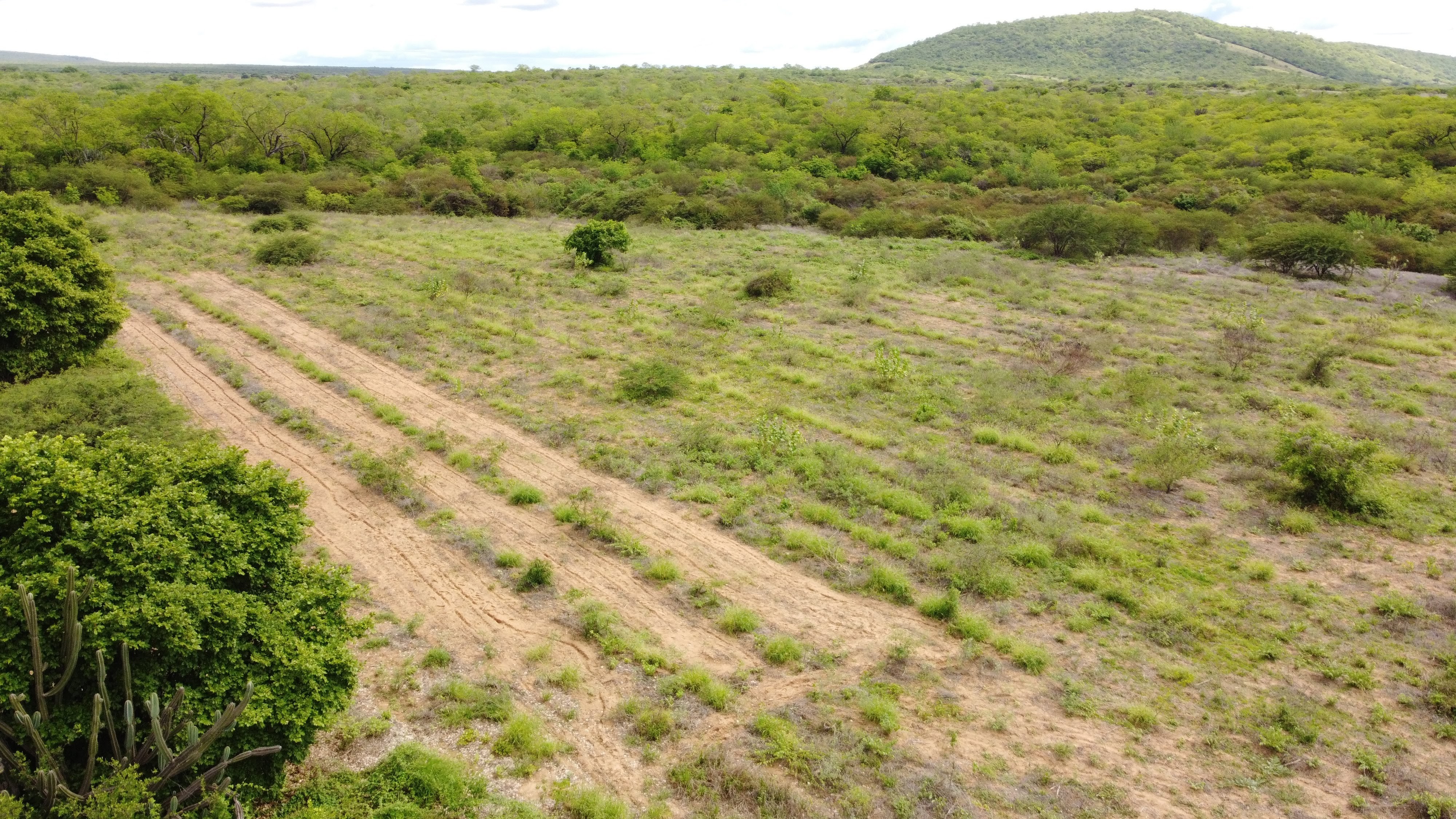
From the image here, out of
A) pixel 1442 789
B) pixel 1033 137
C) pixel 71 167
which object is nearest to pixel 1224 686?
pixel 1442 789

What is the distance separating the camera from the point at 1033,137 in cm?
5731

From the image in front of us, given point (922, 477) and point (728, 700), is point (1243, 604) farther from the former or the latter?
point (728, 700)

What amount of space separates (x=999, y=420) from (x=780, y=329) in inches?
273

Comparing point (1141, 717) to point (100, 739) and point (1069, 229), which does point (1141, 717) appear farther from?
point (1069, 229)

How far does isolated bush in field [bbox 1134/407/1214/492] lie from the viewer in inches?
501

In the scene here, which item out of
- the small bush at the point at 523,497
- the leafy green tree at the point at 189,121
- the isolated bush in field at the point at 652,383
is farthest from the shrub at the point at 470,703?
the leafy green tree at the point at 189,121

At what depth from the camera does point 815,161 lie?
50.3 metres

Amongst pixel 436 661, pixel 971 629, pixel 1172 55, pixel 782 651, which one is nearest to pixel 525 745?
pixel 436 661

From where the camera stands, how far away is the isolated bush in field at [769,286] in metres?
23.3

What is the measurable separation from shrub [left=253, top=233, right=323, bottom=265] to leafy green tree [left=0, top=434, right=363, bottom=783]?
67.5 ft

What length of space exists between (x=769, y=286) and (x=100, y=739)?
1977 centimetres

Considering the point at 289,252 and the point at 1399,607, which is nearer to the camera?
the point at 1399,607

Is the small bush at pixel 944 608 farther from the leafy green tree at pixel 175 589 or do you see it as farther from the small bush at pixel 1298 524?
the leafy green tree at pixel 175 589

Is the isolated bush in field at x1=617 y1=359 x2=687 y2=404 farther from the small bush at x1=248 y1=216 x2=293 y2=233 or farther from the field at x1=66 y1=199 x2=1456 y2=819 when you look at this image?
the small bush at x1=248 y1=216 x2=293 y2=233
